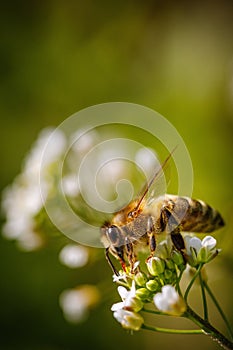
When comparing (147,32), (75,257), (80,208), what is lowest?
(75,257)

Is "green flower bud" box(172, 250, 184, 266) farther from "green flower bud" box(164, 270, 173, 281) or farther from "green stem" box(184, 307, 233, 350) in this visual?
"green stem" box(184, 307, 233, 350)

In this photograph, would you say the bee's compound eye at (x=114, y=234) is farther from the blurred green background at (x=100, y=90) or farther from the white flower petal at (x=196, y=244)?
the blurred green background at (x=100, y=90)

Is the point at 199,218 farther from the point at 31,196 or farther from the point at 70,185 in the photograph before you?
the point at 31,196

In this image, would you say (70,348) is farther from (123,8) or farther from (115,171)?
(123,8)

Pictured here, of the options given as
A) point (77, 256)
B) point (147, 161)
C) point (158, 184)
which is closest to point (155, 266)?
point (158, 184)

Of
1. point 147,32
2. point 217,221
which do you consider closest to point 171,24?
point 147,32

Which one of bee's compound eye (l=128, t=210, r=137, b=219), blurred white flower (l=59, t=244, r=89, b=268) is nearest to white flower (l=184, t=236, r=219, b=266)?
bee's compound eye (l=128, t=210, r=137, b=219)

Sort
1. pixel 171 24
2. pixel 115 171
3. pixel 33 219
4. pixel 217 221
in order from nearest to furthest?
pixel 217 221
pixel 33 219
pixel 115 171
pixel 171 24

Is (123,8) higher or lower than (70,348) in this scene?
higher
